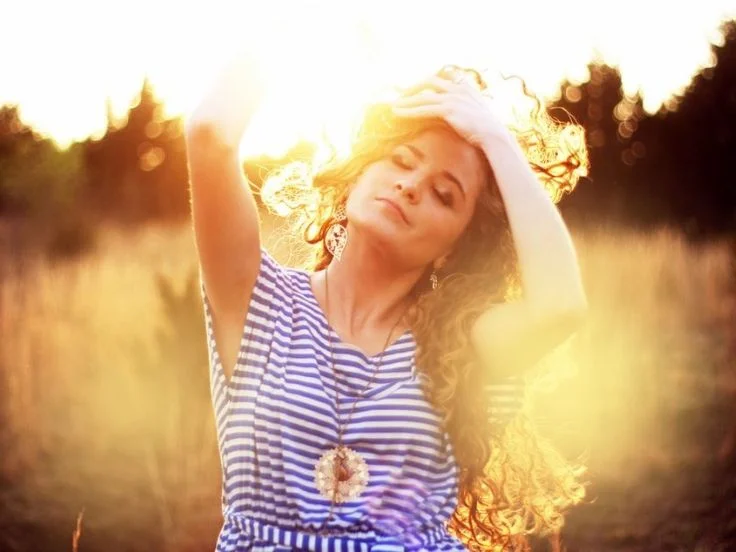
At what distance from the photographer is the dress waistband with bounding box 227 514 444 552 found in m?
1.50

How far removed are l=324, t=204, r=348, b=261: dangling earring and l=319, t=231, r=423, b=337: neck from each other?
18mm

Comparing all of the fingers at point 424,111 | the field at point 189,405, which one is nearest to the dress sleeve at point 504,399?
the fingers at point 424,111

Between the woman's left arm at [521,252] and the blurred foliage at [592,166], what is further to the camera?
the blurred foliage at [592,166]

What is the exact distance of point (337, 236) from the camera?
174 centimetres

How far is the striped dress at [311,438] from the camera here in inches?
59.2

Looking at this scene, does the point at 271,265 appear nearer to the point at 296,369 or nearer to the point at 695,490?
the point at 296,369

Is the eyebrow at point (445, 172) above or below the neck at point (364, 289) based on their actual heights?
above

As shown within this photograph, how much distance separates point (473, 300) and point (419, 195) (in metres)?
0.21

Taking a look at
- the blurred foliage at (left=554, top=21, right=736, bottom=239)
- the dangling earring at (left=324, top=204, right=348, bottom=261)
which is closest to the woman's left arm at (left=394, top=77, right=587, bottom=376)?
the dangling earring at (left=324, top=204, right=348, bottom=261)

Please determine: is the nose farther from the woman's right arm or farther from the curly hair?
the woman's right arm

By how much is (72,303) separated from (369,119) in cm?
277

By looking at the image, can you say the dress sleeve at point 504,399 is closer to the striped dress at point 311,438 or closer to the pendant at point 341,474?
the striped dress at point 311,438

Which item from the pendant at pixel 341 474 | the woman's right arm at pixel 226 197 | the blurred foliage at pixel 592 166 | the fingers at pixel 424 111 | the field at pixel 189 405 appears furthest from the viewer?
the blurred foliage at pixel 592 166

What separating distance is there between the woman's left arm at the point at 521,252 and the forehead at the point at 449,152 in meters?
0.03
